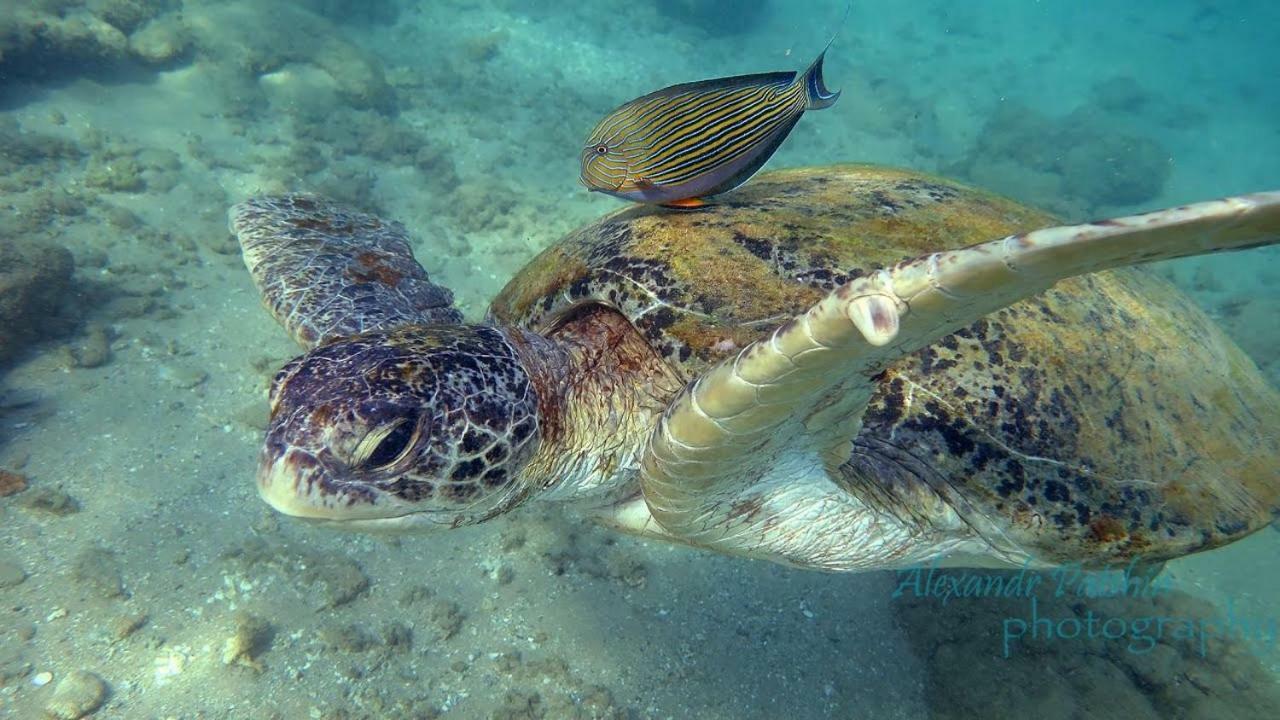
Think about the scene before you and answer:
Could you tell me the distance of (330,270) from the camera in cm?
276

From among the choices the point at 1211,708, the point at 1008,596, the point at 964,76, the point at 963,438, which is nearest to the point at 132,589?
the point at 963,438

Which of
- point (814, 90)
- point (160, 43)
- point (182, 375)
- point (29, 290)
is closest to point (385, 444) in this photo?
point (814, 90)

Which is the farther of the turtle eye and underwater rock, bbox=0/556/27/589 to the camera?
underwater rock, bbox=0/556/27/589

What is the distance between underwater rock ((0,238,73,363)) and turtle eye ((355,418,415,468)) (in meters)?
4.34

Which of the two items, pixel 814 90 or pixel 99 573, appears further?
pixel 99 573

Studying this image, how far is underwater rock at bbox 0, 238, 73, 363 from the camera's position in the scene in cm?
402

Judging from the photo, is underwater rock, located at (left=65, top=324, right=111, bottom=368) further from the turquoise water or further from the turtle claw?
the turtle claw

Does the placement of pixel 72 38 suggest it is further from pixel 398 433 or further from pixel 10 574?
pixel 398 433

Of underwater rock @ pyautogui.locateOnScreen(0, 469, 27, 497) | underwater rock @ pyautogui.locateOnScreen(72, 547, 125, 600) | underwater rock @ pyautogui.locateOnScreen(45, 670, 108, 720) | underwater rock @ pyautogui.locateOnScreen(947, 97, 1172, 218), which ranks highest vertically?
underwater rock @ pyautogui.locateOnScreen(0, 469, 27, 497)

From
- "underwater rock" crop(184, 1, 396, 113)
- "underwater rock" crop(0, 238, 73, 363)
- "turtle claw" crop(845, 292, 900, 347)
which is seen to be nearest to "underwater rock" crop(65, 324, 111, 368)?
"underwater rock" crop(0, 238, 73, 363)

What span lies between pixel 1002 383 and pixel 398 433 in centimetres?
176

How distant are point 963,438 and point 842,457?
0.47m

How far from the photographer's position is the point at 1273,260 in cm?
Answer: 1023

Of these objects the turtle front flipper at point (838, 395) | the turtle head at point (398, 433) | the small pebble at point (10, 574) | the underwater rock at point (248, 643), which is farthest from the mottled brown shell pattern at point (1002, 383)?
the small pebble at point (10, 574)
